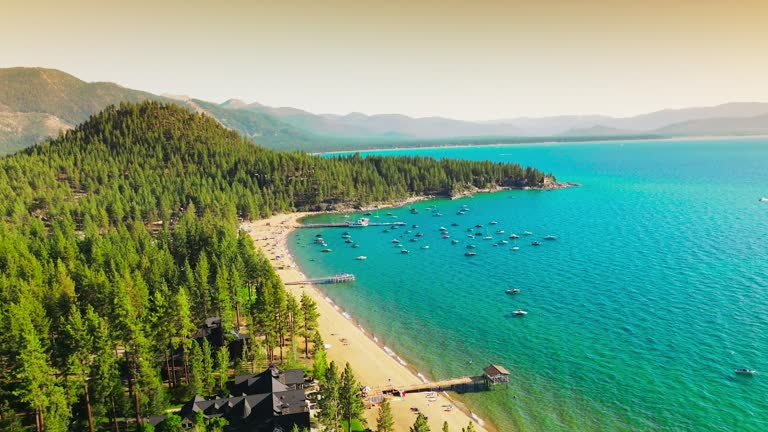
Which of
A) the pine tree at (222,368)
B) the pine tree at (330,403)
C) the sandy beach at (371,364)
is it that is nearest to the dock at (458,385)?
the sandy beach at (371,364)

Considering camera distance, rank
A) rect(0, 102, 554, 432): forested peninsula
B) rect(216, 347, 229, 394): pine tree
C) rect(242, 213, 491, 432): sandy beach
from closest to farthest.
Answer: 1. rect(0, 102, 554, 432): forested peninsula
2. rect(242, 213, 491, 432): sandy beach
3. rect(216, 347, 229, 394): pine tree

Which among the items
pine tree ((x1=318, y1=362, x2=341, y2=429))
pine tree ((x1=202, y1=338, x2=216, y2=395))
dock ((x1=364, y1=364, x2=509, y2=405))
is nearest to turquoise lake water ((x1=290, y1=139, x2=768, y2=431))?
dock ((x1=364, y1=364, x2=509, y2=405))

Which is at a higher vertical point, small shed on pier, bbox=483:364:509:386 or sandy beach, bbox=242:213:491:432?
small shed on pier, bbox=483:364:509:386

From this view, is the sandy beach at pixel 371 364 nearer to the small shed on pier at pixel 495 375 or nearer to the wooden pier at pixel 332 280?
the wooden pier at pixel 332 280

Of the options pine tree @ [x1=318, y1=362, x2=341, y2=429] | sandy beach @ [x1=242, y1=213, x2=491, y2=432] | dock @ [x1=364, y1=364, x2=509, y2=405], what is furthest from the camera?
dock @ [x1=364, y1=364, x2=509, y2=405]

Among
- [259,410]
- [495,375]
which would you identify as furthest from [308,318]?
[495,375]

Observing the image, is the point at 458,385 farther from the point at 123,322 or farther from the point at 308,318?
the point at 123,322

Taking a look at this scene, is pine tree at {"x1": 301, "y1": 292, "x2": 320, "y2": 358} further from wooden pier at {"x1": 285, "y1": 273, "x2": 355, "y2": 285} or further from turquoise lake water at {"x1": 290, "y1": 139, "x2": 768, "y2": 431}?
wooden pier at {"x1": 285, "y1": 273, "x2": 355, "y2": 285}
